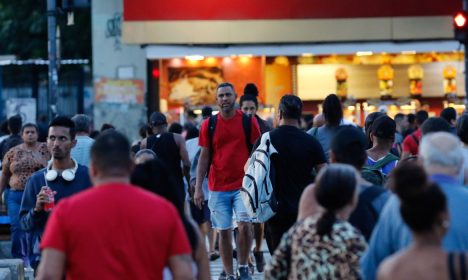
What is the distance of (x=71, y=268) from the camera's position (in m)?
6.61

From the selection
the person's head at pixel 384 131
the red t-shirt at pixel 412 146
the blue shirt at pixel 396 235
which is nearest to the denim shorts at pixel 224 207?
the red t-shirt at pixel 412 146

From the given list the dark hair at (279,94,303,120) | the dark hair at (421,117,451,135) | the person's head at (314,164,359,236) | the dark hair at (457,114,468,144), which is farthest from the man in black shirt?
the person's head at (314,164,359,236)

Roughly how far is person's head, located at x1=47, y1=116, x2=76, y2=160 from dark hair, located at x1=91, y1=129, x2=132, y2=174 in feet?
10.2

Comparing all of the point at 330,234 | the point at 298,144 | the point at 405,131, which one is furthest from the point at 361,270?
the point at 405,131

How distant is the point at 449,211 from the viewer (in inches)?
257

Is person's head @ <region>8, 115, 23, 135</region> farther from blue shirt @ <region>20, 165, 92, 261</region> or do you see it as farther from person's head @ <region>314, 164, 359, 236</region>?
person's head @ <region>314, 164, 359, 236</region>

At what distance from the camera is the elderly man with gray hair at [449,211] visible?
21.7 feet

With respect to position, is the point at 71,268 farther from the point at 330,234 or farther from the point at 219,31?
the point at 219,31

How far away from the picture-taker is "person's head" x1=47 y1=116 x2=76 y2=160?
9938 millimetres

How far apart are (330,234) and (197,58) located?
2158 cm

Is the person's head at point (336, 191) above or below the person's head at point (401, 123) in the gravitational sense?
below

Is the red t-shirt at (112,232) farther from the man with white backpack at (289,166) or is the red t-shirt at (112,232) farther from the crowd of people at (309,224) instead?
the man with white backpack at (289,166)

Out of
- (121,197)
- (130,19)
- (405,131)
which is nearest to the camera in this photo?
(121,197)

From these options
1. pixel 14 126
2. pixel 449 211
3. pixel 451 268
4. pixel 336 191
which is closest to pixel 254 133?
pixel 14 126
